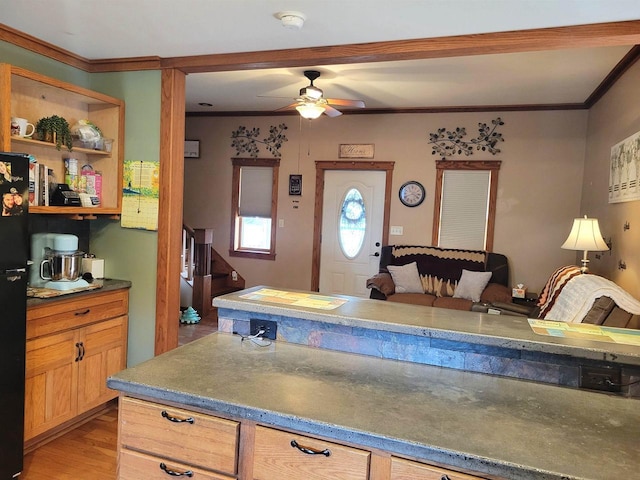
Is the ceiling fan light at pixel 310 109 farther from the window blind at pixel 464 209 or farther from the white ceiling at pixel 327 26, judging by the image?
the window blind at pixel 464 209

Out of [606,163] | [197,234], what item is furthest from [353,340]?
[197,234]

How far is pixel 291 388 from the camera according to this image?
1420 millimetres

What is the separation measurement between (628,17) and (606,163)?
220cm

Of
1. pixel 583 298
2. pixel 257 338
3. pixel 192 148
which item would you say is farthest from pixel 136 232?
pixel 192 148

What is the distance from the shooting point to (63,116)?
3162 mm

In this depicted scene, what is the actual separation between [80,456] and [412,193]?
449cm

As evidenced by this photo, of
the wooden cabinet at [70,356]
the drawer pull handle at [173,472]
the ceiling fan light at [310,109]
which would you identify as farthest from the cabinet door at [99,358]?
the ceiling fan light at [310,109]

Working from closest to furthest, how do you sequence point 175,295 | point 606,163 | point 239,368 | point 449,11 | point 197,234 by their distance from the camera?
1. point 239,368
2. point 449,11
3. point 175,295
4. point 606,163
5. point 197,234

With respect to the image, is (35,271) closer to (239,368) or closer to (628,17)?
(239,368)

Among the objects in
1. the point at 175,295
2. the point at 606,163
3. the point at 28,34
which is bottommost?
the point at 175,295

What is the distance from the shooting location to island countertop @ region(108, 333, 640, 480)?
3.56 feet

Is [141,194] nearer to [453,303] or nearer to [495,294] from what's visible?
[453,303]

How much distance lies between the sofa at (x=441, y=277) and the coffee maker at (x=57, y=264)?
10.5 ft

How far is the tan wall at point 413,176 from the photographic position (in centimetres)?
532
